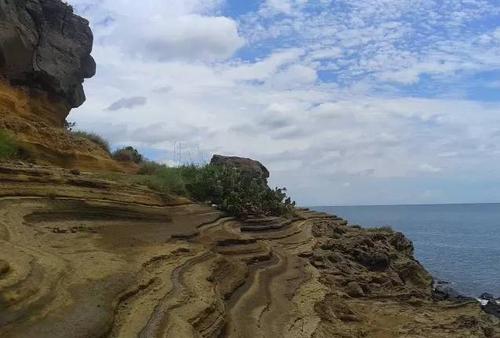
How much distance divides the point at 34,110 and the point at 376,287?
44.4 feet

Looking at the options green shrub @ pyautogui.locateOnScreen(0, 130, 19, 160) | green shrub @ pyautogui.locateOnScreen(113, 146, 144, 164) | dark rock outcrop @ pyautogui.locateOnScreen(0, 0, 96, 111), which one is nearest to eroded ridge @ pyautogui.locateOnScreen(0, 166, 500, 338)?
green shrub @ pyautogui.locateOnScreen(0, 130, 19, 160)

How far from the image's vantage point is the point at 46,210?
1102 centimetres

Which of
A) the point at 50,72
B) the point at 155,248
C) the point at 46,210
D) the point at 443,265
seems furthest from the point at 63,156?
the point at 443,265

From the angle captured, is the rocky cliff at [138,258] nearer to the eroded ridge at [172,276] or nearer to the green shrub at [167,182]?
the eroded ridge at [172,276]

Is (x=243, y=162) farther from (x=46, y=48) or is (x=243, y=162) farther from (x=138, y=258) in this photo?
(x=138, y=258)

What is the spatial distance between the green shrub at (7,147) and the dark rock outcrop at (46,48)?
480 cm

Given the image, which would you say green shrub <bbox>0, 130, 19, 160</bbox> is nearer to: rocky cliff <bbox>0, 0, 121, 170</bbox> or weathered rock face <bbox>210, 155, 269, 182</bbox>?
rocky cliff <bbox>0, 0, 121, 170</bbox>

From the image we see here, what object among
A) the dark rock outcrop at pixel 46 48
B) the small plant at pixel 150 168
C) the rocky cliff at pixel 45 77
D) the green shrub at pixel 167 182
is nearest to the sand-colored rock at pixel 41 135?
the rocky cliff at pixel 45 77

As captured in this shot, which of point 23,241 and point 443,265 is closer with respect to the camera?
point 23,241

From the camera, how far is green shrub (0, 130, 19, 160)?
45.5 ft

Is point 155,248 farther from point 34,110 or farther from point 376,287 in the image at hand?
point 34,110

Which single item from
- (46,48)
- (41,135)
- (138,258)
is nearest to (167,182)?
(41,135)

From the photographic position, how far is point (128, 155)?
23.2m

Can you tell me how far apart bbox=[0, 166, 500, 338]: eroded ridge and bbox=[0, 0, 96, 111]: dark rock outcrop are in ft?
26.0
